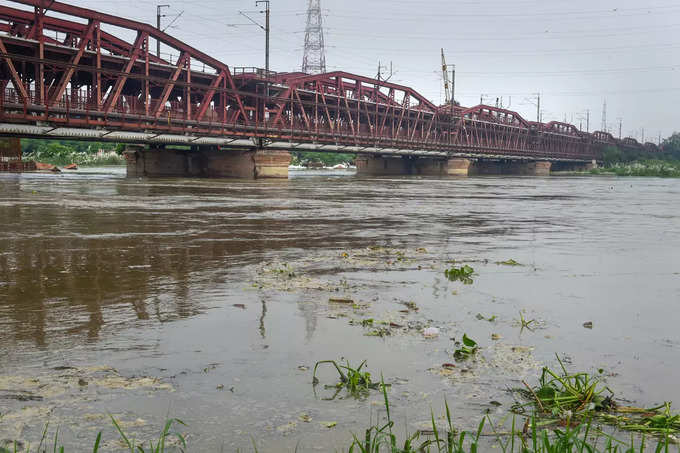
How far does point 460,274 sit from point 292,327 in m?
3.05

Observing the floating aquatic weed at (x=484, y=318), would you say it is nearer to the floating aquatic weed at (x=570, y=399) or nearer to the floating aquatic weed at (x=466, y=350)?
the floating aquatic weed at (x=466, y=350)

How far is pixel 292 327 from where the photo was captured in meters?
4.79

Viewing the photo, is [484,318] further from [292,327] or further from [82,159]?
[82,159]

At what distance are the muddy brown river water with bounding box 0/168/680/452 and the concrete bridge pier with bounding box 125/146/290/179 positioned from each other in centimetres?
4010

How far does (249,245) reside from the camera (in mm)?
9703

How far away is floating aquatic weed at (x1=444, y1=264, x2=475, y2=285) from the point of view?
7.06 meters

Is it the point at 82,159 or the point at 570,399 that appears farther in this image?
the point at 82,159

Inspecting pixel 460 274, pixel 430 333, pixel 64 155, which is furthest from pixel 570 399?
pixel 64 155

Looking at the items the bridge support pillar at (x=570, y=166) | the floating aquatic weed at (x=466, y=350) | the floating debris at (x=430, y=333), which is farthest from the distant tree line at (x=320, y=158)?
the floating aquatic weed at (x=466, y=350)

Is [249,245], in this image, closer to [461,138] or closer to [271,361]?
[271,361]

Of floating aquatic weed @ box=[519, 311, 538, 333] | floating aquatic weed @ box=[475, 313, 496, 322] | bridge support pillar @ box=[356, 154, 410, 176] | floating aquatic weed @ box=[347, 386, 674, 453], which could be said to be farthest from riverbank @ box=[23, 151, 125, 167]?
floating aquatic weed @ box=[347, 386, 674, 453]

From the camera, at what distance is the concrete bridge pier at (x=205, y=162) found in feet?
166

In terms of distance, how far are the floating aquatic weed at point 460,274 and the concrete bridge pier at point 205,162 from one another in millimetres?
43704

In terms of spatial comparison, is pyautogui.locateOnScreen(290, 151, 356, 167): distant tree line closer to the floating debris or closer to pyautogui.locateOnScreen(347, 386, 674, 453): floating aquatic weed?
the floating debris
